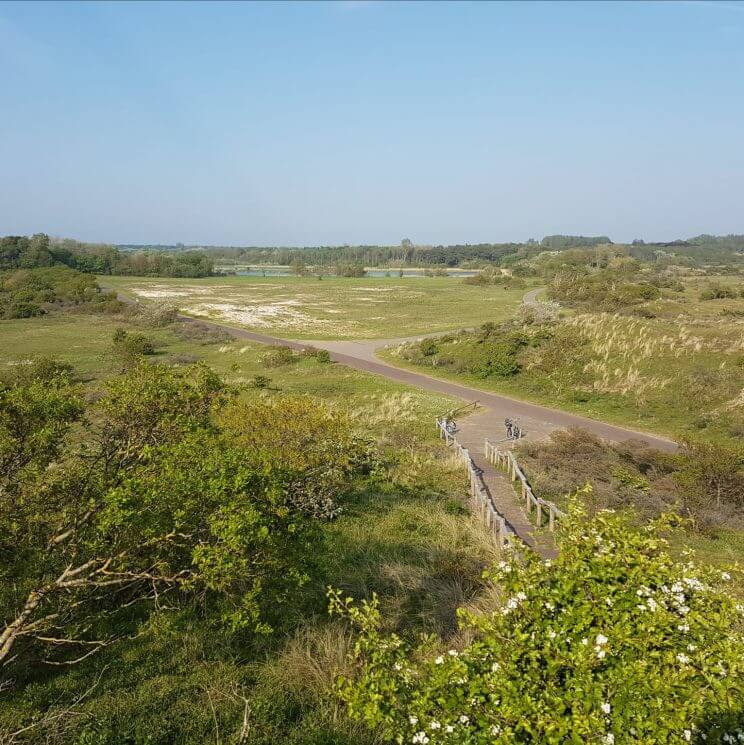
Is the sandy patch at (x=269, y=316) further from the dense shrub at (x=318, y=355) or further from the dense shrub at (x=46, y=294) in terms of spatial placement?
the dense shrub at (x=318, y=355)

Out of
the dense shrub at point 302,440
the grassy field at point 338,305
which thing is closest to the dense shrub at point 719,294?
the grassy field at point 338,305

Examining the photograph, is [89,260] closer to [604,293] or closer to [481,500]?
[604,293]

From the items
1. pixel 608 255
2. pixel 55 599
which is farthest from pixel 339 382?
pixel 608 255

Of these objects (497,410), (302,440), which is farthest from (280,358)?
(302,440)

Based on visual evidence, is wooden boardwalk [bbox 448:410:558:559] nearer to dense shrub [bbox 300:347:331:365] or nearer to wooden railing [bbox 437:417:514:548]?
wooden railing [bbox 437:417:514:548]

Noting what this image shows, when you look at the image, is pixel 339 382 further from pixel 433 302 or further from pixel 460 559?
pixel 433 302
